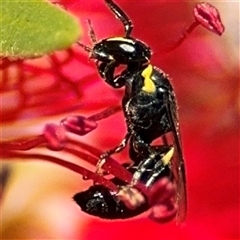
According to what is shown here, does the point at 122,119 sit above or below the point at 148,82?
below

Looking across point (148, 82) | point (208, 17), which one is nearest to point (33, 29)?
point (148, 82)

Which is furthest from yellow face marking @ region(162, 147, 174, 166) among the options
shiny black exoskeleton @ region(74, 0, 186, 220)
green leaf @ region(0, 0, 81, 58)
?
green leaf @ region(0, 0, 81, 58)

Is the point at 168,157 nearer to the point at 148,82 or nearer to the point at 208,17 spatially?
the point at 148,82

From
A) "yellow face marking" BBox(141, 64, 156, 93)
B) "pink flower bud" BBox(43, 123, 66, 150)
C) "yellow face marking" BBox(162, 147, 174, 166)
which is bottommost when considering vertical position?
"pink flower bud" BBox(43, 123, 66, 150)

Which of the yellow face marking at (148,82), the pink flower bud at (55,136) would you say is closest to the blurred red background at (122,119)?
the pink flower bud at (55,136)

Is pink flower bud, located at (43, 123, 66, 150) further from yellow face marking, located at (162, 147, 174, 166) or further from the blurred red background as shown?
yellow face marking, located at (162, 147, 174, 166)
